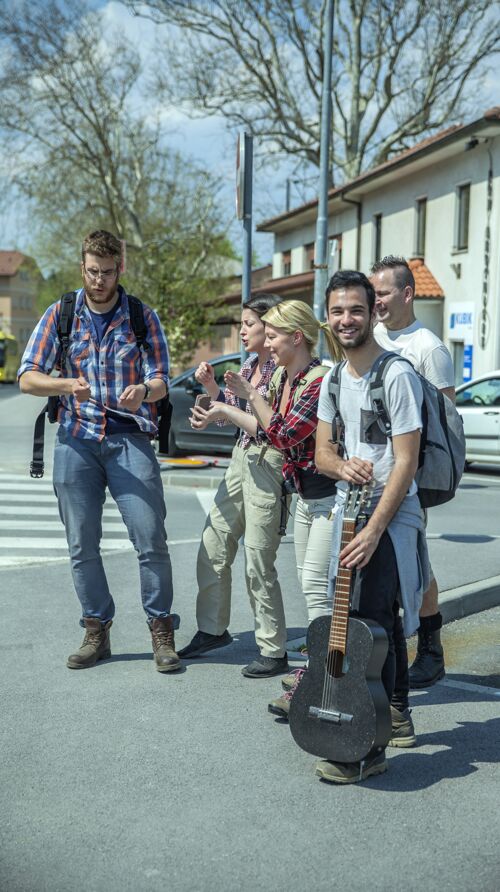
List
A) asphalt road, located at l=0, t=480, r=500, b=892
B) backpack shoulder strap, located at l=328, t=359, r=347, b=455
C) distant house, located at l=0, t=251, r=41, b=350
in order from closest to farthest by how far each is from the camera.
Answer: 1. asphalt road, located at l=0, t=480, r=500, b=892
2. backpack shoulder strap, located at l=328, t=359, r=347, b=455
3. distant house, located at l=0, t=251, r=41, b=350

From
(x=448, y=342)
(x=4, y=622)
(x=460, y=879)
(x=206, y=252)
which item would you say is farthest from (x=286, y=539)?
(x=206, y=252)

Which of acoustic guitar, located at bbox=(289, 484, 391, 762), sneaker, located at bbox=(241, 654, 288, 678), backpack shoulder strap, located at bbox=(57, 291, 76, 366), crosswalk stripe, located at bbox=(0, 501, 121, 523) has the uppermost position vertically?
backpack shoulder strap, located at bbox=(57, 291, 76, 366)

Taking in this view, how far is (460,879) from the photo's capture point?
305 cm

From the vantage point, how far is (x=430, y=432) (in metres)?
4.14

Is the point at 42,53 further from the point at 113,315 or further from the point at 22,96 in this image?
the point at 113,315

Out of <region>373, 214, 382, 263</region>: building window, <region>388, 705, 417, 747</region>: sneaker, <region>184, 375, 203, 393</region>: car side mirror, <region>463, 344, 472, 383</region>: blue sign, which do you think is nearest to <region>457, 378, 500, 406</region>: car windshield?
<region>184, 375, 203, 393</region>: car side mirror

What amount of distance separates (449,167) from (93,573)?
69.2 ft

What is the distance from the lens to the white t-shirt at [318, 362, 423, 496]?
150 inches

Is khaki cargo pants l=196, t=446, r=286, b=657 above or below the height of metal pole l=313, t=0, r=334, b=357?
below

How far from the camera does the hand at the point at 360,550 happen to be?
12.3 feet

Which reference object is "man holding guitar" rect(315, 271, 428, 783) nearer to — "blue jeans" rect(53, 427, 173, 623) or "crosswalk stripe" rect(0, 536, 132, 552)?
"blue jeans" rect(53, 427, 173, 623)

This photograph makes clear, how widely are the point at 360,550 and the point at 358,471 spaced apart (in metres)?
0.28

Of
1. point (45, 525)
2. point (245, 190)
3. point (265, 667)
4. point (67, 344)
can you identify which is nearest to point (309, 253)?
point (45, 525)

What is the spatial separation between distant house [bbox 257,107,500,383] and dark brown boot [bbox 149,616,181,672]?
56.7 feet
